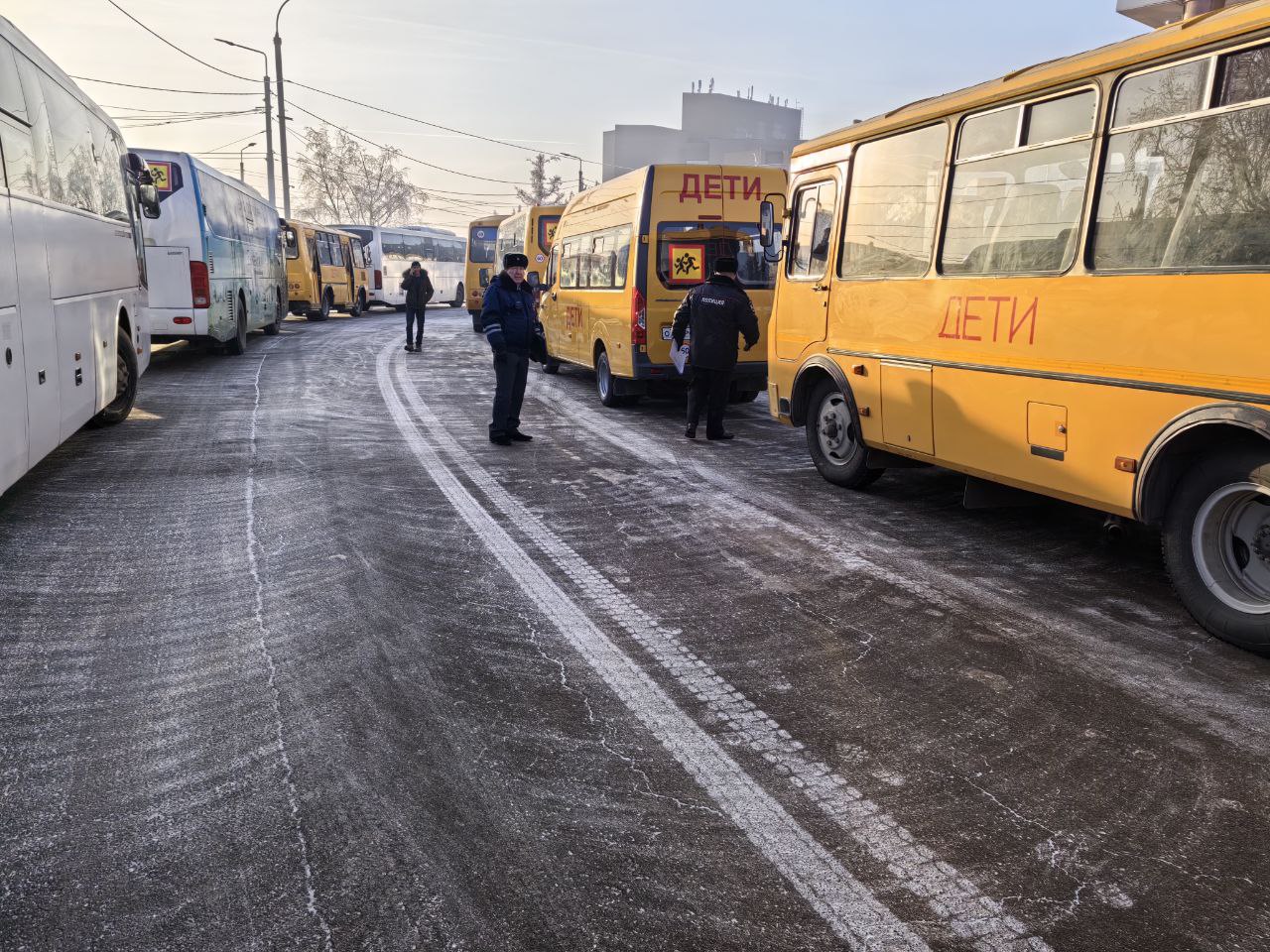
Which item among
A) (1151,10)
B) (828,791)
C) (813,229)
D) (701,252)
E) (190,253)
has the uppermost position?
(1151,10)

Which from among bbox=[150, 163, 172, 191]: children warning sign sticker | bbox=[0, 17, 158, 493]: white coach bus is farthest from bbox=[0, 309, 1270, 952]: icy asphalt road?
bbox=[150, 163, 172, 191]: children warning sign sticker

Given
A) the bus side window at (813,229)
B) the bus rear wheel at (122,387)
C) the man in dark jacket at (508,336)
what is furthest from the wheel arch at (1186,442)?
the bus rear wheel at (122,387)

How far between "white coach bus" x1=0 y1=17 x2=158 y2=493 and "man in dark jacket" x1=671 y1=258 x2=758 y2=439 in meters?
5.38

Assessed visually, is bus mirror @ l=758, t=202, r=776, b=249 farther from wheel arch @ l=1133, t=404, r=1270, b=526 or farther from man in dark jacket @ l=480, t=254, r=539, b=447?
wheel arch @ l=1133, t=404, r=1270, b=526

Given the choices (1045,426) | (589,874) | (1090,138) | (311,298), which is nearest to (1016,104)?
(1090,138)

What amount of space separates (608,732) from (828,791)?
0.83 meters

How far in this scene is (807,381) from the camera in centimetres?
846

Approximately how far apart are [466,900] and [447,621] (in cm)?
218

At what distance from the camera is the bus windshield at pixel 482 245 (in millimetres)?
33250

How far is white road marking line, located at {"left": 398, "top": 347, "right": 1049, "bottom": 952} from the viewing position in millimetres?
2578

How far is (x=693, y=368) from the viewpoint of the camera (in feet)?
33.7

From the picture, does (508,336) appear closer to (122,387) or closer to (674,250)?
(674,250)

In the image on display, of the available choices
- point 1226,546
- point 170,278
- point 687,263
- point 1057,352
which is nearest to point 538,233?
point 170,278

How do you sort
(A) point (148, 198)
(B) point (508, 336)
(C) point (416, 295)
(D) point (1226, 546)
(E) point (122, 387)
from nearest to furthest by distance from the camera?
(D) point (1226, 546) < (B) point (508, 336) < (E) point (122, 387) < (A) point (148, 198) < (C) point (416, 295)
